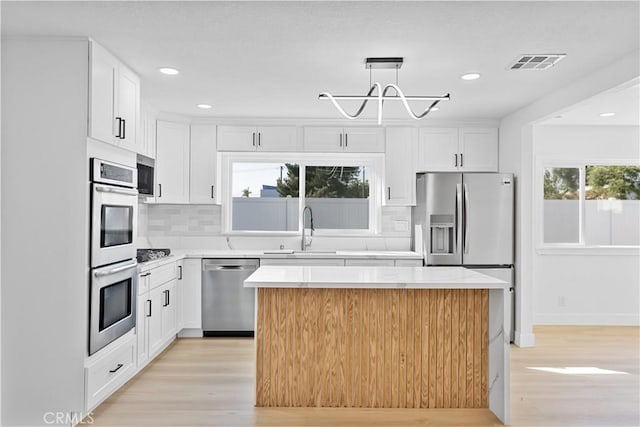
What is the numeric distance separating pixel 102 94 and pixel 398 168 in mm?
3231

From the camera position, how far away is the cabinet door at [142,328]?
3820 millimetres

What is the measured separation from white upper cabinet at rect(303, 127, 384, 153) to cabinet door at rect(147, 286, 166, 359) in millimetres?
2179

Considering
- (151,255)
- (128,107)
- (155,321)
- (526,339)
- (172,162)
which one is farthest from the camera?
(172,162)

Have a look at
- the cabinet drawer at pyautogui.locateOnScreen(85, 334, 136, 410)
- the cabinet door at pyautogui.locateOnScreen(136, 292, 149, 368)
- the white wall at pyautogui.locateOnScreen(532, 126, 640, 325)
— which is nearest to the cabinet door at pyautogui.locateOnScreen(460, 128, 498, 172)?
the white wall at pyautogui.locateOnScreen(532, 126, 640, 325)

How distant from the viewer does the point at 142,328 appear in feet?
12.9

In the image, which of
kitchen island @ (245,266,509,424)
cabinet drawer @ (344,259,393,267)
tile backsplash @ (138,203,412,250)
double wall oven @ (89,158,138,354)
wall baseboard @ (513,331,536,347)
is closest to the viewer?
double wall oven @ (89,158,138,354)

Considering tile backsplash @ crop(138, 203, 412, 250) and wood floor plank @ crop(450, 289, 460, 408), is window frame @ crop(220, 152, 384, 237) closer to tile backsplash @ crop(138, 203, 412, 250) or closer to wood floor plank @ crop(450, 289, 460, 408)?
tile backsplash @ crop(138, 203, 412, 250)

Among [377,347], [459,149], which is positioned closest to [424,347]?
[377,347]

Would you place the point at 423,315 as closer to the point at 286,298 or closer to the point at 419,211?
the point at 286,298

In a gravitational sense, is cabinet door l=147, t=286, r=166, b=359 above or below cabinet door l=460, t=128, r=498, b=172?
below

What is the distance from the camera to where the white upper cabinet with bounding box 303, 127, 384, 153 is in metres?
5.40

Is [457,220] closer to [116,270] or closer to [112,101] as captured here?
[116,270]

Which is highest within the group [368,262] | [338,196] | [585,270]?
[338,196]

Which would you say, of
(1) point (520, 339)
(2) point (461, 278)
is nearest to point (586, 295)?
(1) point (520, 339)
